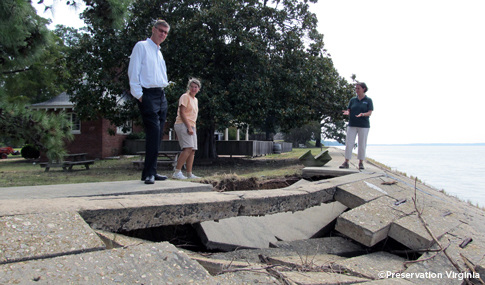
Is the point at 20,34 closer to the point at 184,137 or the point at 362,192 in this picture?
the point at 184,137

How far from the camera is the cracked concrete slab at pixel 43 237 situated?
161cm

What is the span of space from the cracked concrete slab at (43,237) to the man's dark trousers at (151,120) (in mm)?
1807

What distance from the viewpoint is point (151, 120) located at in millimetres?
3740

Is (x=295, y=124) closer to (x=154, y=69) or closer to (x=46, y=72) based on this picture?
(x=154, y=69)

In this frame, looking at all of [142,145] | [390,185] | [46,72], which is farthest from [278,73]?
[46,72]

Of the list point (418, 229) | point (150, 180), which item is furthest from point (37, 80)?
point (418, 229)

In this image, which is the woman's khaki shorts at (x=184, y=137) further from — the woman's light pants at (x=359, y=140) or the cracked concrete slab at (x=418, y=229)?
the woman's light pants at (x=359, y=140)

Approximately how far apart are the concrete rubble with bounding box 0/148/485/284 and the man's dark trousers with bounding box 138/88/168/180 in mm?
506

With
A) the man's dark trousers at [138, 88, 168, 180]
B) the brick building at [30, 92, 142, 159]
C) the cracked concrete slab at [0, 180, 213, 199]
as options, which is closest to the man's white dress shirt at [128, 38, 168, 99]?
the man's dark trousers at [138, 88, 168, 180]

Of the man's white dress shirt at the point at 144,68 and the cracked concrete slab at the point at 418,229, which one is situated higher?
the man's white dress shirt at the point at 144,68

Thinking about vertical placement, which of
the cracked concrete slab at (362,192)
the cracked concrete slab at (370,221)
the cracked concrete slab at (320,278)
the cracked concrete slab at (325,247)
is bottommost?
the cracked concrete slab at (325,247)

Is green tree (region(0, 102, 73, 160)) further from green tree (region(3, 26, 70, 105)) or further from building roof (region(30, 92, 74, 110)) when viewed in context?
green tree (region(3, 26, 70, 105))

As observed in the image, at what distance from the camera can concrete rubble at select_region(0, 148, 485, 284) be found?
5.41 feet

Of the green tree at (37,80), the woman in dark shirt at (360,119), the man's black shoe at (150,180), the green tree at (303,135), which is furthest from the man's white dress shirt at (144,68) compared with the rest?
the green tree at (303,135)
